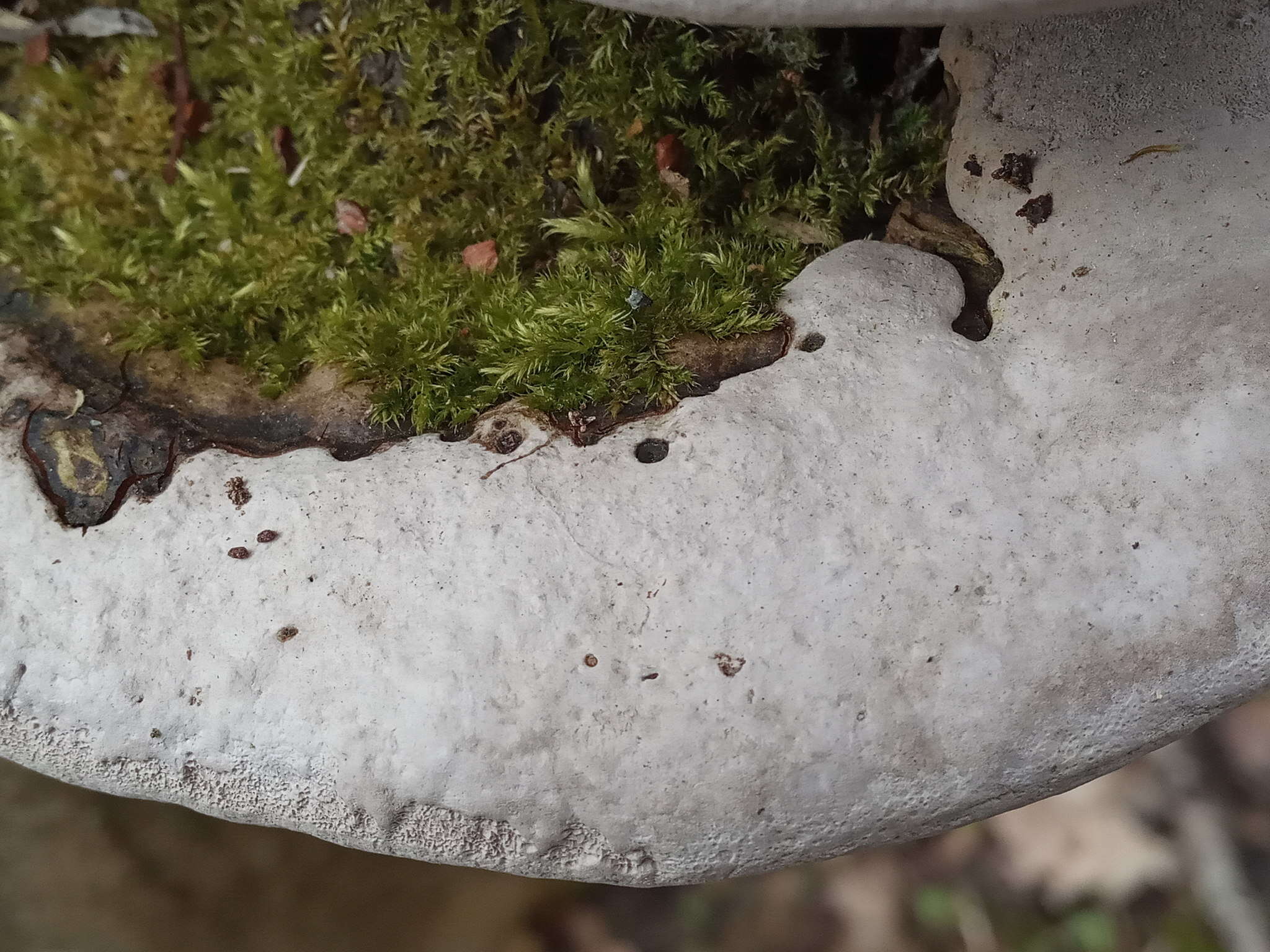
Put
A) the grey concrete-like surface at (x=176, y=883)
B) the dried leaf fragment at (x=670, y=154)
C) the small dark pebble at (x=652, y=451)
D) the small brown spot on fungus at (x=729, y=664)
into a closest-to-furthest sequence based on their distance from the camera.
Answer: the small brown spot on fungus at (x=729, y=664)
the small dark pebble at (x=652, y=451)
the dried leaf fragment at (x=670, y=154)
the grey concrete-like surface at (x=176, y=883)

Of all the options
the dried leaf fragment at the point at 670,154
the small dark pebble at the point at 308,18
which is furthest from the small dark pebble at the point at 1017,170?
the small dark pebble at the point at 308,18

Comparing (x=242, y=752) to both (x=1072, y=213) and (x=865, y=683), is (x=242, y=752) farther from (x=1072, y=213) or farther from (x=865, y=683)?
(x=1072, y=213)

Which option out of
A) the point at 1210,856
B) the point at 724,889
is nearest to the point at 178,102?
the point at 724,889

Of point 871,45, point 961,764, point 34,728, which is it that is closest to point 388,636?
point 34,728

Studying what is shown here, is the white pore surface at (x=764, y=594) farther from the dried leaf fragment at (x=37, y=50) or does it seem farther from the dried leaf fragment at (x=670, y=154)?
the dried leaf fragment at (x=37, y=50)

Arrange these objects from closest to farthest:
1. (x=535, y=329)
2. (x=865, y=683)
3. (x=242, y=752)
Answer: (x=865, y=683) < (x=242, y=752) < (x=535, y=329)

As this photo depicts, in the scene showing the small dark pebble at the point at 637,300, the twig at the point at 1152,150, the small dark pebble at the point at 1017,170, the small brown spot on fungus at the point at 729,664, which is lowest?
the small brown spot on fungus at the point at 729,664

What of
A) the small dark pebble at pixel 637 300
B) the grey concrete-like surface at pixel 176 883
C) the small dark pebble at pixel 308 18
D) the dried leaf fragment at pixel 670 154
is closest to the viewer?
the small dark pebble at pixel 637 300
